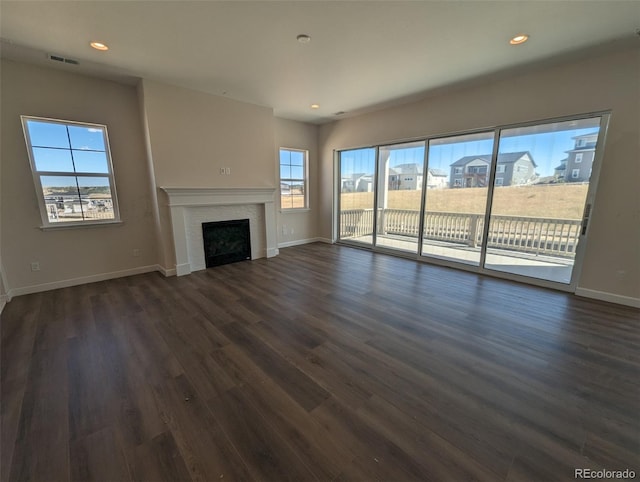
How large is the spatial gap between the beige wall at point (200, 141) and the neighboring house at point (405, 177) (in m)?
2.51

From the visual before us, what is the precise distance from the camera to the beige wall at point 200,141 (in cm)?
378

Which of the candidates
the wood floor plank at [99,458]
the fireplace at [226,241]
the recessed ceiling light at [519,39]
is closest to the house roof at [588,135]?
the recessed ceiling light at [519,39]

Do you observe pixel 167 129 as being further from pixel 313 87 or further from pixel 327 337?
pixel 327 337

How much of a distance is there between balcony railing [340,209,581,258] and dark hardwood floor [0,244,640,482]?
0.87 m

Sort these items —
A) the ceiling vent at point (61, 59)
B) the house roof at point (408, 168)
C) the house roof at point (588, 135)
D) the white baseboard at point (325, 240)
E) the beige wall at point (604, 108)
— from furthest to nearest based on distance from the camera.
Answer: the white baseboard at point (325, 240)
the house roof at point (408, 168)
the house roof at point (588, 135)
the ceiling vent at point (61, 59)
the beige wall at point (604, 108)

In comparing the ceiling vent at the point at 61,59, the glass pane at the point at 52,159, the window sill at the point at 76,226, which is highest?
the ceiling vent at the point at 61,59

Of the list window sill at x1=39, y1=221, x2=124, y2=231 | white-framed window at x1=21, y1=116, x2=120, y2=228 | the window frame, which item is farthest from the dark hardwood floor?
the window frame

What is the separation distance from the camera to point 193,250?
436 cm

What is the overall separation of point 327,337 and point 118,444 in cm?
155

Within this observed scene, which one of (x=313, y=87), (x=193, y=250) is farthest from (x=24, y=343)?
(x=313, y=87)

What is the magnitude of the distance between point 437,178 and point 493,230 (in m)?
1.27

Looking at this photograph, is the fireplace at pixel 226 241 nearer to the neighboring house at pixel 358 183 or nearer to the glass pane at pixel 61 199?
the glass pane at pixel 61 199

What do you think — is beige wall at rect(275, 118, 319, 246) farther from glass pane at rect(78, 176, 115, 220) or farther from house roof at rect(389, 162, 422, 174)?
glass pane at rect(78, 176, 115, 220)

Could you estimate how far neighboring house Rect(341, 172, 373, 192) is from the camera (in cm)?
577
